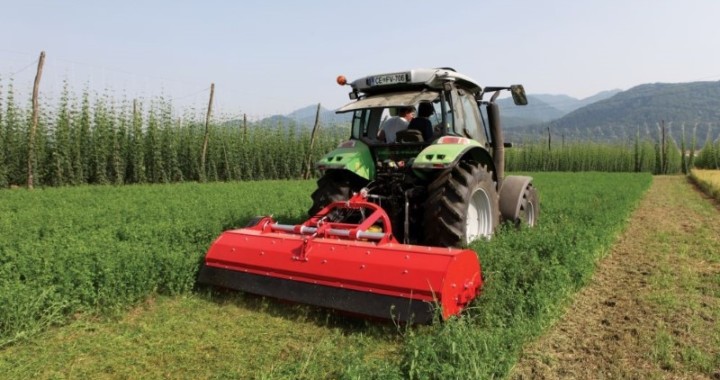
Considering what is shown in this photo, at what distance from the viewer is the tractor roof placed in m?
5.21

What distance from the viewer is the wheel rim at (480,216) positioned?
5285mm

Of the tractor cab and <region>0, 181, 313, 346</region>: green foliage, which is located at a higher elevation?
the tractor cab

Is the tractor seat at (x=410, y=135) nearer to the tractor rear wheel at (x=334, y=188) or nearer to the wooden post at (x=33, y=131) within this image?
the tractor rear wheel at (x=334, y=188)

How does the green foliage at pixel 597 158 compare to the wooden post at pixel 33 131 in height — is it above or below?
below

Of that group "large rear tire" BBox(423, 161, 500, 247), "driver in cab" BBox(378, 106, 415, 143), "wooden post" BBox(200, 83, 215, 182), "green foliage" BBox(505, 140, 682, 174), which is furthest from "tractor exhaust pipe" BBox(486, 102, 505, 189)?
"green foliage" BBox(505, 140, 682, 174)

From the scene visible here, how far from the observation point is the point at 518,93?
245 inches

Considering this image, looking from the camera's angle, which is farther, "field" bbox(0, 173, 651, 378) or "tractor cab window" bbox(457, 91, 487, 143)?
"tractor cab window" bbox(457, 91, 487, 143)

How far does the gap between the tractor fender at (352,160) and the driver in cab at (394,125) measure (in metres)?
0.30

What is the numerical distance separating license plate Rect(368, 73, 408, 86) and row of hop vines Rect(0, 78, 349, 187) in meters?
10.2

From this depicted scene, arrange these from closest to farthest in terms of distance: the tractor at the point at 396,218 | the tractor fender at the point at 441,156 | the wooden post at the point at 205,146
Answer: the tractor at the point at 396,218 → the tractor fender at the point at 441,156 → the wooden post at the point at 205,146

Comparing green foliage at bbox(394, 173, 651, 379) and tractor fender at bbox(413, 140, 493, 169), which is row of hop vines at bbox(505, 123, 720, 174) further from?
tractor fender at bbox(413, 140, 493, 169)

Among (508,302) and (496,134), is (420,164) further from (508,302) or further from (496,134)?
(496,134)

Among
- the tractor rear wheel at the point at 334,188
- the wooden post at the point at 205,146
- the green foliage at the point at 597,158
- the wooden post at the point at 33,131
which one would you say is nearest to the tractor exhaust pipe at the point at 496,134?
the tractor rear wheel at the point at 334,188

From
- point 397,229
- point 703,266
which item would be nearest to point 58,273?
point 397,229
